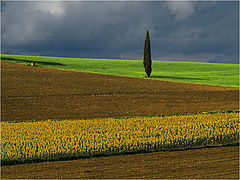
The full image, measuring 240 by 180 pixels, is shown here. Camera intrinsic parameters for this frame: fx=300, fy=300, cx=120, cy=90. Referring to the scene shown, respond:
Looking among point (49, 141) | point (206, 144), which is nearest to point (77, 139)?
point (49, 141)

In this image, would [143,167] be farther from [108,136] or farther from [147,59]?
[147,59]

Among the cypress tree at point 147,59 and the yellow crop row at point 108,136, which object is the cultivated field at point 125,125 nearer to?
the yellow crop row at point 108,136

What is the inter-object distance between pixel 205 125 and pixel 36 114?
15997mm

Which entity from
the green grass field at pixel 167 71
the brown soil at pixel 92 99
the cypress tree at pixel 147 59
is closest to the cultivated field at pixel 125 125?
the brown soil at pixel 92 99

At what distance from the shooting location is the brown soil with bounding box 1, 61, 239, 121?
1172 inches

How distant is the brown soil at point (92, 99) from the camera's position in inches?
1172

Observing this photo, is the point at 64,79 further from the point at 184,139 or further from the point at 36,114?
the point at 184,139

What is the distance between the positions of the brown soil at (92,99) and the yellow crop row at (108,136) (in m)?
6.90

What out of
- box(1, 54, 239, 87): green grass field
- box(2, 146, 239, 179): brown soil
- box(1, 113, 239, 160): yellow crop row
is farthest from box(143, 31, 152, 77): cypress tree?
box(2, 146, 239, 179): brown soil

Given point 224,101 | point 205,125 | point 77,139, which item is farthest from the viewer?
point 224,101

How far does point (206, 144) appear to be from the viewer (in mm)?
18000

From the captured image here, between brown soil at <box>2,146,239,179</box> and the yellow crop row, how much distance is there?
0.96m

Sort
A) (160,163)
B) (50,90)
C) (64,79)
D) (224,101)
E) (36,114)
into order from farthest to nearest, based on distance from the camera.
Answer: (64,79) → (50,90) → (224,101) → (36,114) → (160,163)

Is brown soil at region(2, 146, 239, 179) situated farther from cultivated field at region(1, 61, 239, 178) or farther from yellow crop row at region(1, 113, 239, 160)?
yellow crop row at region(1, 113, 239, 160)
